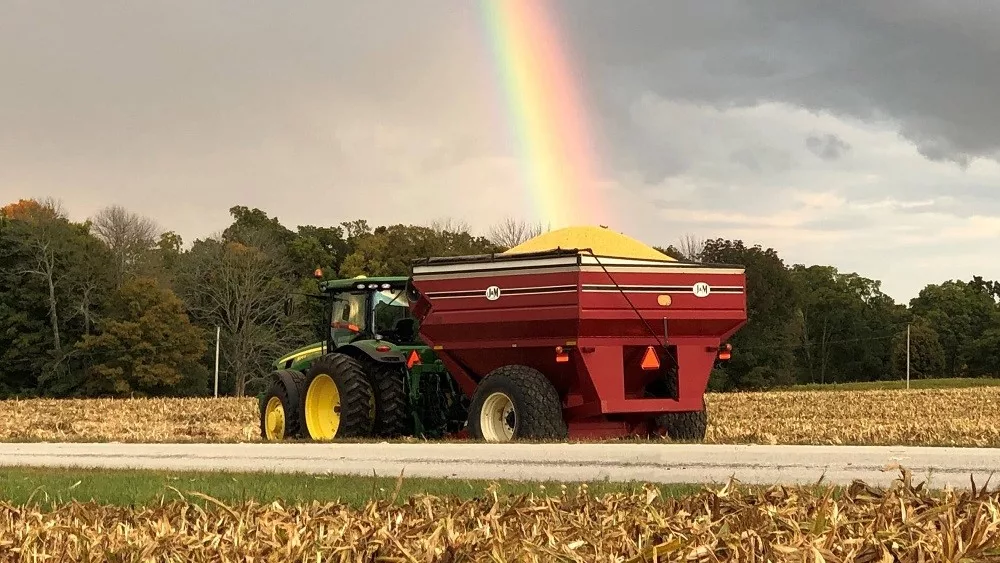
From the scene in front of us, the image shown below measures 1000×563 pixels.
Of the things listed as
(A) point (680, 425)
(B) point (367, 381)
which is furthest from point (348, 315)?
(A) point (680, 425)

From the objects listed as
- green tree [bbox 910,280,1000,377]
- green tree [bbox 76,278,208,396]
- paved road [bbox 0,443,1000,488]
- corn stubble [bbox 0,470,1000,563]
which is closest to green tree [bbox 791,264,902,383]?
green tree [bbox 910,280,1000,377]

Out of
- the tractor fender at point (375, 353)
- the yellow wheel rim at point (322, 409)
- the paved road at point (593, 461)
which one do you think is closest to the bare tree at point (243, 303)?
the yellow wheel rim at point (322, 409)

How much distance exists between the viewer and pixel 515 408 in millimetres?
14086

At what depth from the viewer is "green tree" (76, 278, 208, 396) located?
60562mm

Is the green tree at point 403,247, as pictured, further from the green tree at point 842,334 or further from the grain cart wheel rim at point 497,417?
the grain cart wheel rim at point 497,417

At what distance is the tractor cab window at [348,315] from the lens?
1694 centimetres

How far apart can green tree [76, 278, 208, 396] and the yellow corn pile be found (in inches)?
1916

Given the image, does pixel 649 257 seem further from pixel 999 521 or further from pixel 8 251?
pixel 8 251

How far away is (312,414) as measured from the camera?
1681 cm

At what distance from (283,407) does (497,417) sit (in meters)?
4.24

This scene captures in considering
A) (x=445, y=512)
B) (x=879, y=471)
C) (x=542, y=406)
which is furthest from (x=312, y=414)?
(x=445, y=512)

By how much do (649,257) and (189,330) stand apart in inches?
2007

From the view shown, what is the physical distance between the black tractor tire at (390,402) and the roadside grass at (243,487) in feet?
18.3

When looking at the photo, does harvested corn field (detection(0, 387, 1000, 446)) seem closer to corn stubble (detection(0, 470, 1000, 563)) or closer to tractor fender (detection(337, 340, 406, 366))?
tractor fender (detection(337, 340, 406, 366))
